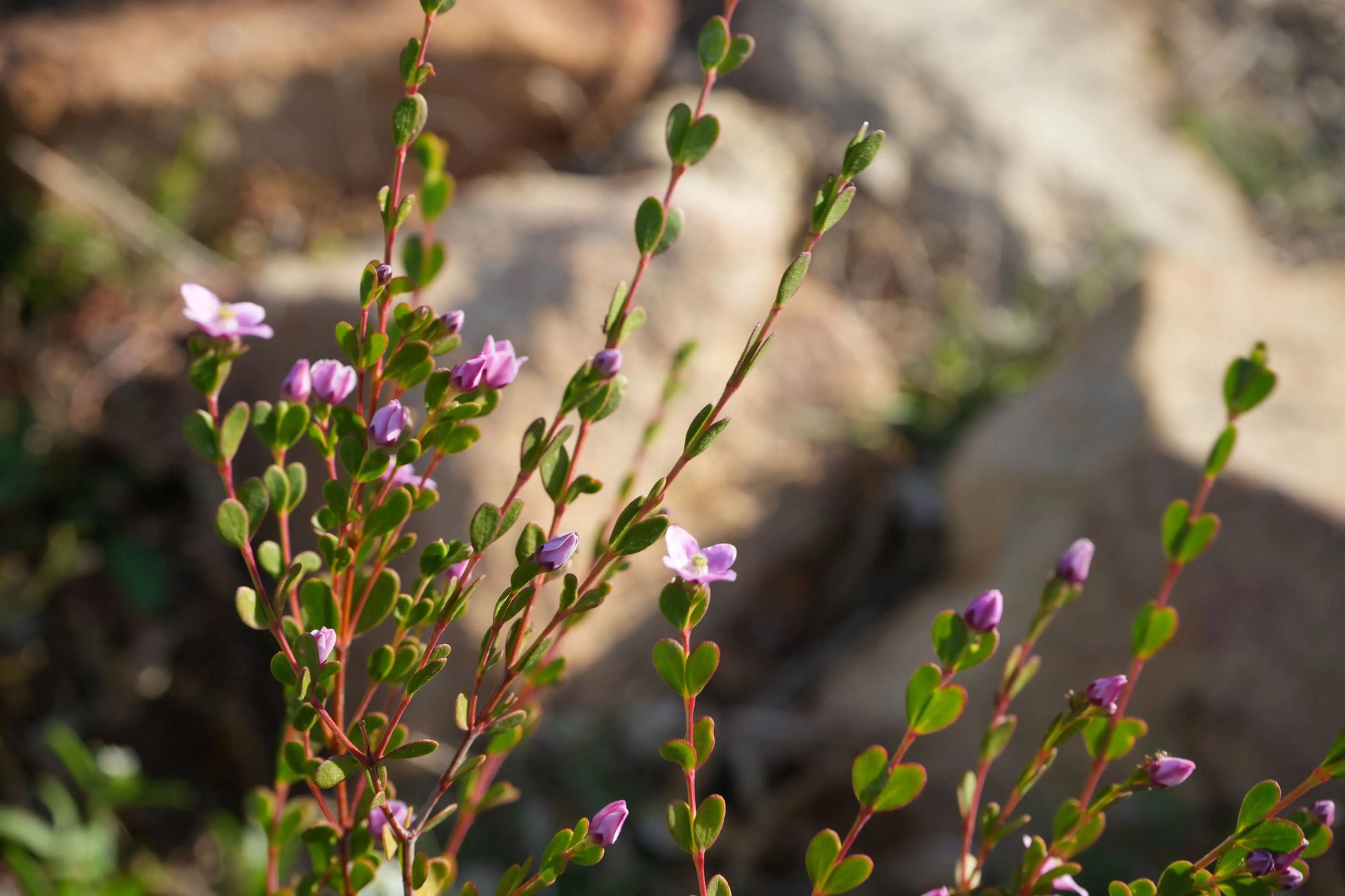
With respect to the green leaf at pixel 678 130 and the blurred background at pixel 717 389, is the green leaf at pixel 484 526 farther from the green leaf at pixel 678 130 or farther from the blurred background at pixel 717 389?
the blurred background at pixel 717 389

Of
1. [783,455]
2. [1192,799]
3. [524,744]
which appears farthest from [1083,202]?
[524,744]

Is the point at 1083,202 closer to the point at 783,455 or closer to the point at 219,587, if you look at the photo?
the point at 783,455

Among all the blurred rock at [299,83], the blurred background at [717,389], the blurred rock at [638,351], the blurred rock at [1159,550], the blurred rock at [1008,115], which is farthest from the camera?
the blurred rock at [1008,115]

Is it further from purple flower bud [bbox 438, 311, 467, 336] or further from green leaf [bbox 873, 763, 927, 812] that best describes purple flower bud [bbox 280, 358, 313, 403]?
green leaf [bbox 873, 763, 927, 812]

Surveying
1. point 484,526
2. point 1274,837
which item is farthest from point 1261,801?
point 484,526

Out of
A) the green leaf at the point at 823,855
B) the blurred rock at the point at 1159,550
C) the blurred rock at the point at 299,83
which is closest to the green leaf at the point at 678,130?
the green leaf at the point at 823,855

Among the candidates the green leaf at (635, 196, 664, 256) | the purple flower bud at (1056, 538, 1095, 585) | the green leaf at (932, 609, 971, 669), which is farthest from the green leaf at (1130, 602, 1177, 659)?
the green leaf at (635, 196, 664, 256)
